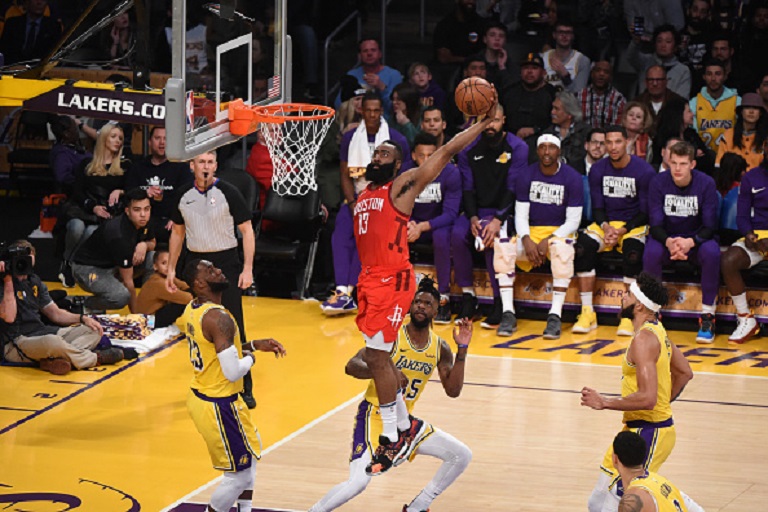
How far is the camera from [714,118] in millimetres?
15062

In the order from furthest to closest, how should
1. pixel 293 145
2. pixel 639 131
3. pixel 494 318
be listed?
pixel 639 131, pixel 494 318, pixel 293 145

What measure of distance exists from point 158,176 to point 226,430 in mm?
7083

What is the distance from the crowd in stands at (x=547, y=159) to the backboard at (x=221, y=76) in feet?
4.87

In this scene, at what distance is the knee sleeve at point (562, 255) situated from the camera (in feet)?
45.0

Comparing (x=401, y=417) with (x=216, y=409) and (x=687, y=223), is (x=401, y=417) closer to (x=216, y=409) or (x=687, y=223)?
(x=216, y=409)

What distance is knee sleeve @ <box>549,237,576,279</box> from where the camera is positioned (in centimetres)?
1370

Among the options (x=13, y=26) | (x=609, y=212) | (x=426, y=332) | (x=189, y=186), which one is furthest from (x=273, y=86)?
(x=13, y=26)

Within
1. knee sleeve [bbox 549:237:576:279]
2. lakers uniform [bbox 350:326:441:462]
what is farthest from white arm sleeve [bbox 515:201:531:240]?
lakers uniform [bbox 350:326:441:462]

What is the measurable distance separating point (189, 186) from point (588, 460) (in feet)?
12.6

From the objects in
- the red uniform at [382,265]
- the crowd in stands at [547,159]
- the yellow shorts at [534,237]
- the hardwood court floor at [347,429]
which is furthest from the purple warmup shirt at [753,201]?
the red uniform at [382,265]

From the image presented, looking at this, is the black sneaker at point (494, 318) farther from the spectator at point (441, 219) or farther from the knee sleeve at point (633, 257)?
the knee sleeve at point (633, 257)

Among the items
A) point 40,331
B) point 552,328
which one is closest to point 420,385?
point 40,331

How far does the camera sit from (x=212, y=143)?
8.97 metres

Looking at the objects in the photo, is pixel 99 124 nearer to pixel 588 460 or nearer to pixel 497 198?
pixel 497 198
